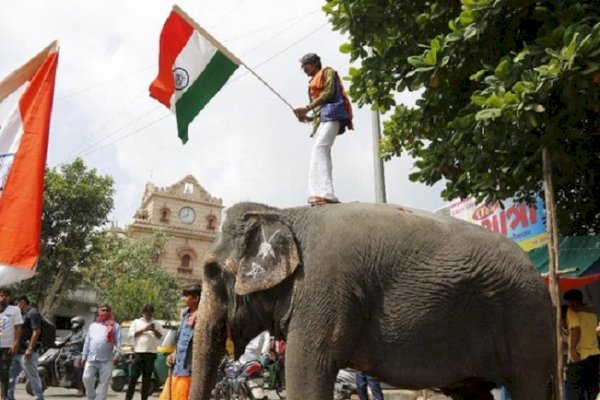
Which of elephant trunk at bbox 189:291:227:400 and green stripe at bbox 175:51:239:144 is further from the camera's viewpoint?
green stripe at bbox 175:51:239:144

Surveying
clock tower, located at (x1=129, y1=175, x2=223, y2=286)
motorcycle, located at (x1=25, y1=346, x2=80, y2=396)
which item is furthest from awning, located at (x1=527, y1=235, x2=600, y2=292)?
clock tower, located at (x1=129, y1=175, x2=223, y2=286)

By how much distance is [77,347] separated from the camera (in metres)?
14.1

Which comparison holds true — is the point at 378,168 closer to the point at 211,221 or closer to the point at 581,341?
the point at 581,341

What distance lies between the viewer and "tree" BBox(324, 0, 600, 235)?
232 inches

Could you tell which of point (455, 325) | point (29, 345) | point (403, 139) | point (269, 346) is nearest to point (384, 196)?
point (403, 139)

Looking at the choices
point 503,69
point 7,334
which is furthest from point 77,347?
point 503,69

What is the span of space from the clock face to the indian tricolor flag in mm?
51539

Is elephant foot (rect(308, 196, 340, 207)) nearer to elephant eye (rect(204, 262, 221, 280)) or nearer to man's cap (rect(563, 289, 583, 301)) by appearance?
elephant eye (rect(204, 262, 221, 280))

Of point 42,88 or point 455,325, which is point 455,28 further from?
point 42,88

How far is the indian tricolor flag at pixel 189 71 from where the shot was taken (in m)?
6.82

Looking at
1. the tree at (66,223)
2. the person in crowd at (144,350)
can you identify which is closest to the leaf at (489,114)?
the person in crowd at (144,350)

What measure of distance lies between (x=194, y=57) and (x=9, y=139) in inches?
81.2

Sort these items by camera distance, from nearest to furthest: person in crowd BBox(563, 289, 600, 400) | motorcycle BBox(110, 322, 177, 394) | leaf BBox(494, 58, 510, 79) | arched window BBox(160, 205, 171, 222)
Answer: leaf BBox(494, 58, 510, 79)
person in crowd BBox(563, 289, 600, 400)
motorcycle BBox(110, 322, 177, 394)
arched window BBox(160, 205, 171, 222)

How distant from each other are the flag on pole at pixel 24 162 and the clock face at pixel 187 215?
168ft
